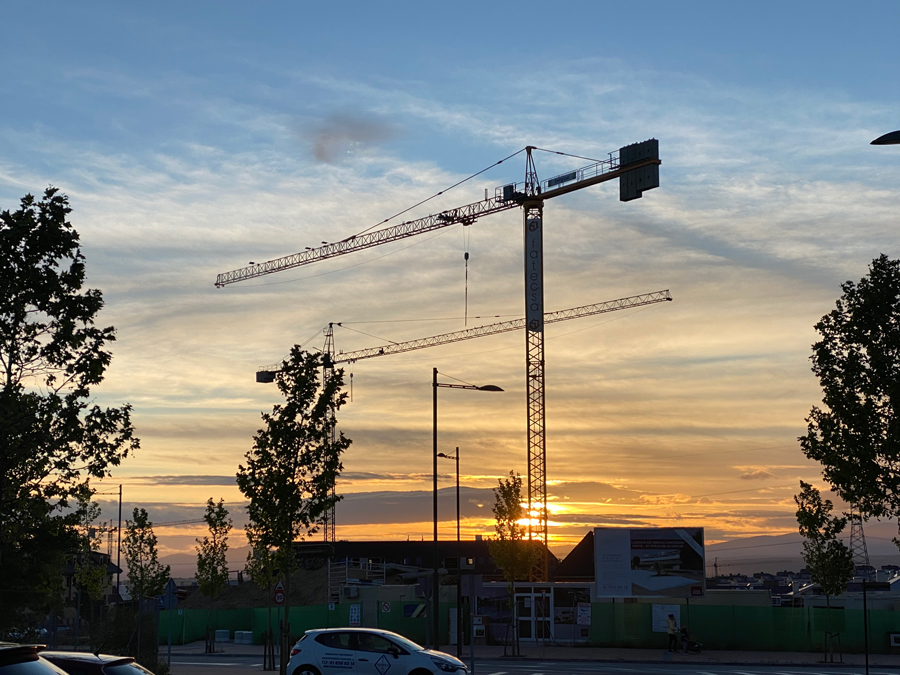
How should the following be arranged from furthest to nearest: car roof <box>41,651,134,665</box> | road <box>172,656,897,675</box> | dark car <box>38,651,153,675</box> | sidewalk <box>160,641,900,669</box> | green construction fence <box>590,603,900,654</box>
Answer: green construction fence <box>590,603,900,654</box>
sidewalk <box>160,641,900,669</box>
road <box>172,656,897,675</box>
car roof <box>41,651,134,665</box>
dark car <box>38,651,153,675</box>

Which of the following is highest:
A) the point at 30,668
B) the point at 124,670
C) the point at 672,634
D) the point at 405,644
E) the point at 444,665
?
the point at 30,668

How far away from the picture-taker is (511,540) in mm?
50344

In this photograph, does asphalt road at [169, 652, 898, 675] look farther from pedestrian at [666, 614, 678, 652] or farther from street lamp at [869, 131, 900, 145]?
street lamp at [869, 131, 900, 145]

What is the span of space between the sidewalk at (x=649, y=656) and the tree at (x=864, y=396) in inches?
693

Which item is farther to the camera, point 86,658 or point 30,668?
point 86,658

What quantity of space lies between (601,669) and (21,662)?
29.3 meters

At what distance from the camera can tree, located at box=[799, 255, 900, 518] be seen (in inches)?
902

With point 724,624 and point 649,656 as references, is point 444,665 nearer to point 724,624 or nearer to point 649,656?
point 649,656

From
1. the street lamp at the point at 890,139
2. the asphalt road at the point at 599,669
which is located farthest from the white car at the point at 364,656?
the street lamp at the point at 890,139

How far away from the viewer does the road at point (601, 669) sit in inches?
1318

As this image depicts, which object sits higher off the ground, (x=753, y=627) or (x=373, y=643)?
(x=373, y=643)

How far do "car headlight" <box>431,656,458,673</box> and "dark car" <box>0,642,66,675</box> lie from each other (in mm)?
15868

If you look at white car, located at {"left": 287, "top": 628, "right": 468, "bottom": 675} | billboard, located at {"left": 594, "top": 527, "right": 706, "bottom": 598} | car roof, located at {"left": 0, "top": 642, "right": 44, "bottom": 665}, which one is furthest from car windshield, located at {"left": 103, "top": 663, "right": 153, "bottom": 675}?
billboard, located at {"left": 594, "top": 527, "right": 706, "bottom": 598}

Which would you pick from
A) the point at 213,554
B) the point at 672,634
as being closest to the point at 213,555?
the point at 213,554
